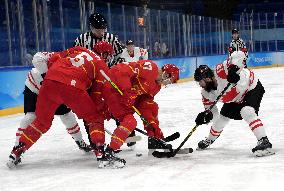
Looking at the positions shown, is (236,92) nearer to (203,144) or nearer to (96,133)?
(203,144)

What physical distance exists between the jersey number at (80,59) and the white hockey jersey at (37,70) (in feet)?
0.99

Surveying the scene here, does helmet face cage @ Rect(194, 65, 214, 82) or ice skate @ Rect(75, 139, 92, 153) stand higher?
helmet face cage @ Rect(194, 65, 214, 82)

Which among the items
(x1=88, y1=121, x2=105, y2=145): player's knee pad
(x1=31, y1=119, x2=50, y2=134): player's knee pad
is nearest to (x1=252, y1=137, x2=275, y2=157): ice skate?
(x1=88, y1=121, x2=105, y2=145): player's knee pad

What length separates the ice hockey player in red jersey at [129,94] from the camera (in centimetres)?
332

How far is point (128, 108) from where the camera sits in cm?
343

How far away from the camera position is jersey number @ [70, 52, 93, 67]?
3363 millimetres

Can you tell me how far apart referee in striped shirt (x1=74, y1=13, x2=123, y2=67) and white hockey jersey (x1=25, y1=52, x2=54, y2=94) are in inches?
20.1

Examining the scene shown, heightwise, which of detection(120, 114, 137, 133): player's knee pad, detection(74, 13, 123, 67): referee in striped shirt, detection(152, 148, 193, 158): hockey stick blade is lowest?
detection(152, 148, 193, 158): hockey stick blade

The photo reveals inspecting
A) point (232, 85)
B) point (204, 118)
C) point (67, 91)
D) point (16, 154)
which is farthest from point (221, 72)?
point (16, 154)

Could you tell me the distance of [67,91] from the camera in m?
3.29

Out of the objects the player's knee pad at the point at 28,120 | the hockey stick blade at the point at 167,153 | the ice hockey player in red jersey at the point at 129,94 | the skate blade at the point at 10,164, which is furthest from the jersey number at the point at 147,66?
the skate blade at the point at 10,164

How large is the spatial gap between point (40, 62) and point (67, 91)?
424 mm

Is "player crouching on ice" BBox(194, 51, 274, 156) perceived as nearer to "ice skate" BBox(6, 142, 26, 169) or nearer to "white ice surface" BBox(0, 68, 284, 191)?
"white ice surface" BBox(0, 68, 284, 191)

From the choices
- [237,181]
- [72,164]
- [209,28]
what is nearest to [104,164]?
[72,164]
